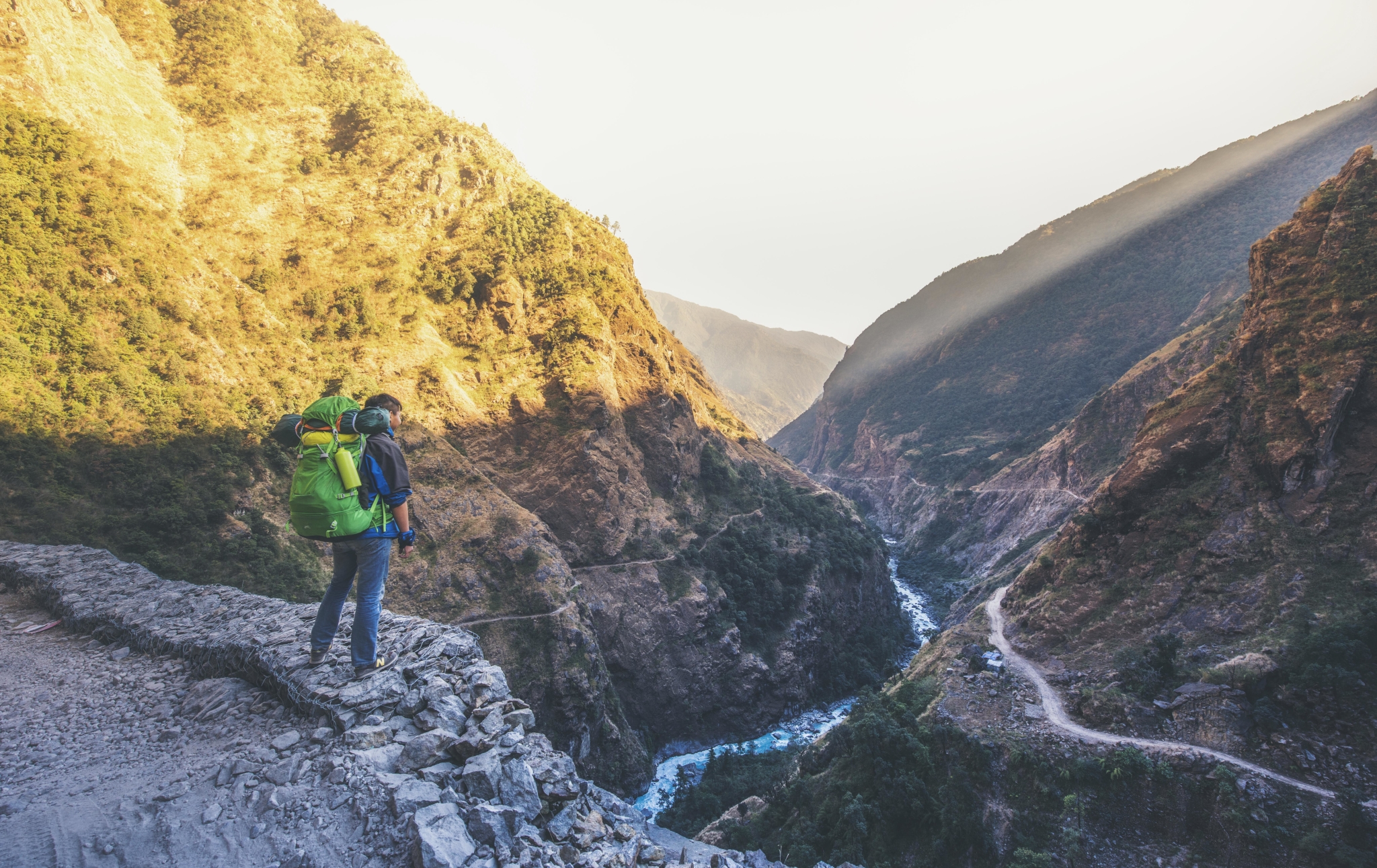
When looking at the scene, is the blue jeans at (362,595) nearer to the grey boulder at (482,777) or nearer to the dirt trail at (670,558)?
the grey boulder at (482,777)

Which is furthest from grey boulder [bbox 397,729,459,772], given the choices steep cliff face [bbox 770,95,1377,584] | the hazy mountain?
steep cliff face [bbox 770,95,1377,584]

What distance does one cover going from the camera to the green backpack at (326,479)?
5602 millimetres

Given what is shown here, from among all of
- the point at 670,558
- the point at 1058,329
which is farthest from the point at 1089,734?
the point at 1058,329

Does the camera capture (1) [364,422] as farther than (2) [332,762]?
Yes

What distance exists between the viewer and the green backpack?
5602 mm

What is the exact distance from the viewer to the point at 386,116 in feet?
144

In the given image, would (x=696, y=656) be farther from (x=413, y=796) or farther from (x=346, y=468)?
(x=346, y=468)

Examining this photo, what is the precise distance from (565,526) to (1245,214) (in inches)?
4651

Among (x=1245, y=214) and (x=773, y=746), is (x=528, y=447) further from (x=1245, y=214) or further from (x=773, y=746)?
(x=1245, y=214)

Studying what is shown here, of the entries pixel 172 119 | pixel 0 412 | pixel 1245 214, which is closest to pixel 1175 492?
pixel 0 412

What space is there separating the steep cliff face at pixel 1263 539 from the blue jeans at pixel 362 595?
26.3 metres

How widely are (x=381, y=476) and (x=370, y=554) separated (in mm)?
952

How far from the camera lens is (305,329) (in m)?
33.2

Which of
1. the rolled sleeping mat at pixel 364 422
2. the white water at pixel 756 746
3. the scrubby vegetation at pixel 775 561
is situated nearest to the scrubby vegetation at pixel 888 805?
→ the white water at pixel 756 746
